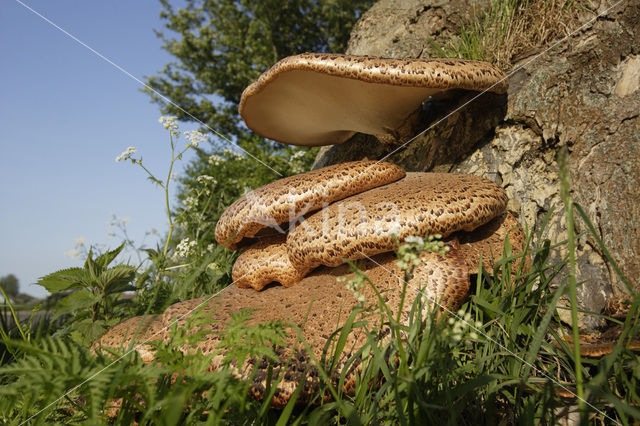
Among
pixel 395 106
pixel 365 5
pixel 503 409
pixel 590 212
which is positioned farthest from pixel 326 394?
pixel 365 5

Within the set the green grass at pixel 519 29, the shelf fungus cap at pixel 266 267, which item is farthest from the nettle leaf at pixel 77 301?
the green grass at pixel 519 29

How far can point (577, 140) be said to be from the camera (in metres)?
2.79

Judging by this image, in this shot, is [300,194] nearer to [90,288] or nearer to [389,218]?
[389,218]

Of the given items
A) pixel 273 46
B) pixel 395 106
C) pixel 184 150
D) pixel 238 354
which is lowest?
pixel 238 354

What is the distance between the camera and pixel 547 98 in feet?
9.73

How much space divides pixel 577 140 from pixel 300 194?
1.98 metres

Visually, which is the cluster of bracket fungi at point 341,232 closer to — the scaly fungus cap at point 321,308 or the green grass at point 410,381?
the scaly fungus cap at point 321,308

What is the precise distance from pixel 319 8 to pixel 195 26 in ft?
20.8

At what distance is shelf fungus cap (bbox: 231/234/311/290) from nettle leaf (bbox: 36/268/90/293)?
1.08 meters

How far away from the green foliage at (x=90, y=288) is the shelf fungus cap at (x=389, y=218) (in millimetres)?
1415

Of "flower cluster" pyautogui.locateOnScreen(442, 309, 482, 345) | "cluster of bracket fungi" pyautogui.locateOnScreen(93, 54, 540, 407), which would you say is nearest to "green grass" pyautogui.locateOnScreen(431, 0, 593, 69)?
"cluster of bracket fungi" pyautogui.locateOnScreen(93, 54, 540, 407)

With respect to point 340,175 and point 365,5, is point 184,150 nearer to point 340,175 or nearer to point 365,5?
point 340,175

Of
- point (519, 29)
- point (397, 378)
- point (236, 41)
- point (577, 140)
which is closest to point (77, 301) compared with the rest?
point (397, 378)

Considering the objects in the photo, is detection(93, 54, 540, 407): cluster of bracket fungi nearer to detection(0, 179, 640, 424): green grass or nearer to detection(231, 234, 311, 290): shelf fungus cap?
detection(231, 234, 311, 290): shelf fungus cap
